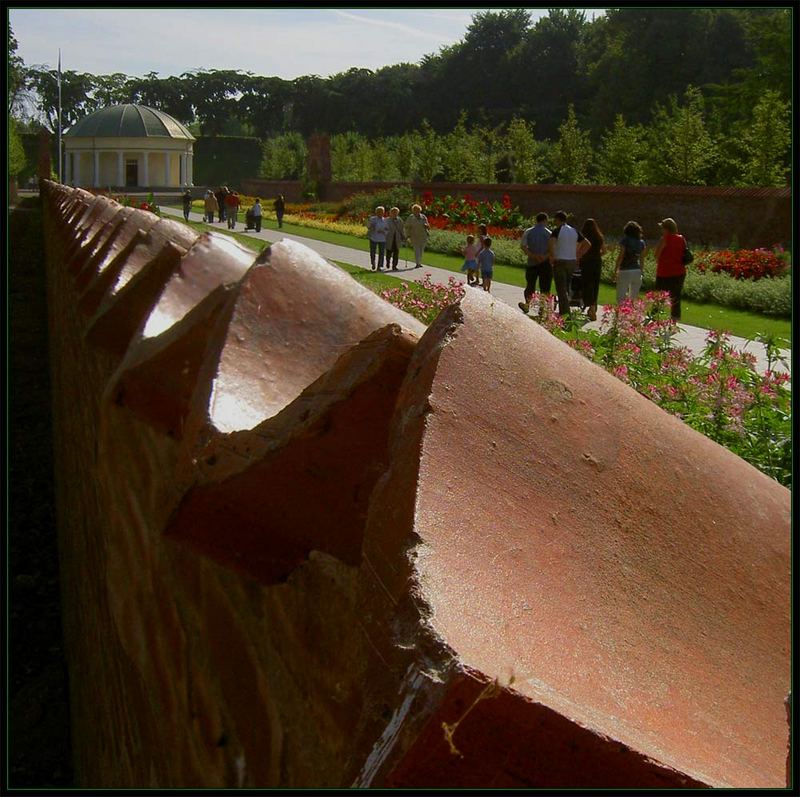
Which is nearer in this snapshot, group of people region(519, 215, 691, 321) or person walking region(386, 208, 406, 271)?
group of people region(519, 215, 691, 321)

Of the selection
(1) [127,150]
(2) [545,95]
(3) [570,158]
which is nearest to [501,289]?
(3) [570,158]

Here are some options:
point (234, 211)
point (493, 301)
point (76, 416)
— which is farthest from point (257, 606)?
point (234, 211)

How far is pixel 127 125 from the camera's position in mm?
68500

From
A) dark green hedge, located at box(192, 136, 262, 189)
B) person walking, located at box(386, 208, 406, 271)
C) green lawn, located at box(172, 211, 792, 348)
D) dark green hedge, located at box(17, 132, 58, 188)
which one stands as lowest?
green lawn, located at box(172, 211, 792, 348)

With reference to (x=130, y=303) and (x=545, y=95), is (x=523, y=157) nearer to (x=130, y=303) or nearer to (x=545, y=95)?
(x=545, y=95)

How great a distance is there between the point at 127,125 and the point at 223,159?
63.0 ft

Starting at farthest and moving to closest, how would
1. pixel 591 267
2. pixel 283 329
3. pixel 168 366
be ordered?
pixel 591 267 → pixel 168 366 → pixel 283 329

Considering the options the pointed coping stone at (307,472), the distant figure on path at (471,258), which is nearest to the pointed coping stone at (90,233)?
the pointed coping stone at (307,472)

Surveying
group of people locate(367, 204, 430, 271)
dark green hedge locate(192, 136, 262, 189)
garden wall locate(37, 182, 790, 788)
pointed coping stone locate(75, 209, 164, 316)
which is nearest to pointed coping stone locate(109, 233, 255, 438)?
garden wall locate(37, 182, 790, 788)

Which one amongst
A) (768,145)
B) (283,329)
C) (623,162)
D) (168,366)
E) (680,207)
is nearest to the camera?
(283,329)

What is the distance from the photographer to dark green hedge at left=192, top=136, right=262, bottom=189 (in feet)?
285

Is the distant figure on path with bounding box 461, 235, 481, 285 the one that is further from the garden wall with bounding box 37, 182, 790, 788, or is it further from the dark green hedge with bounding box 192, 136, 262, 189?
the dark green hedge with bounding box 192, 136, 262, 189

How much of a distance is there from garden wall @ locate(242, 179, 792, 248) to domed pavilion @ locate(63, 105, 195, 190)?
140ft

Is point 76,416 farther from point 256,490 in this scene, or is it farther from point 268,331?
point 256,490
